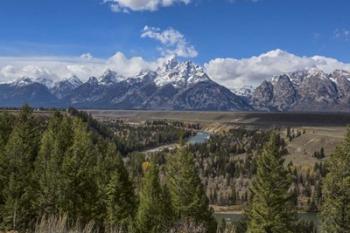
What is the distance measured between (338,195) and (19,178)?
29.7m

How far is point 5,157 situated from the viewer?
53.7 m

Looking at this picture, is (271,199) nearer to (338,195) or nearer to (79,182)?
(338,195)

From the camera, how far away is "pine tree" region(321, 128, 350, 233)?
44562 mm

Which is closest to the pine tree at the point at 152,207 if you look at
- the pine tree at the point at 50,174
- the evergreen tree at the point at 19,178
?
the pine tree at the point at 50,174

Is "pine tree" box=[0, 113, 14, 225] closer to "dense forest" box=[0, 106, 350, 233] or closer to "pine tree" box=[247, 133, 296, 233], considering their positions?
"dense forest" box=[0, 106, 350, 233]

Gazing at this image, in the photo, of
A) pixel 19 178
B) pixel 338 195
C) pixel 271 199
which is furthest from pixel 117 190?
pixel 338 195

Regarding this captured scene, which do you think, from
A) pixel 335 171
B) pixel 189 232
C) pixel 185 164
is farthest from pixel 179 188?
pixel 189 232

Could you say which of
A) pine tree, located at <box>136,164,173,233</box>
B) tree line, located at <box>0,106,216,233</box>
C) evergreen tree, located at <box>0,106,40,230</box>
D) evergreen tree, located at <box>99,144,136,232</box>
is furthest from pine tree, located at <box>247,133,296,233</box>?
evergreen tree, located at <box>0,106,40,230</box>

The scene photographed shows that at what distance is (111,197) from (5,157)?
1123 cm

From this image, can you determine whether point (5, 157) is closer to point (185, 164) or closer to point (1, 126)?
point (1, 126)

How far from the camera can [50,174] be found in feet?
166

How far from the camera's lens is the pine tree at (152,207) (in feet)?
166

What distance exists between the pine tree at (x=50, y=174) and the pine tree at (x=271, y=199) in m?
17.9

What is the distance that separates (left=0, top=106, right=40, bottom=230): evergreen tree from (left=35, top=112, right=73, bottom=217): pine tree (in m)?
1.03
